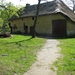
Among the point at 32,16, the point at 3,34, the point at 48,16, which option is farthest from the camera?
the point at 32,16

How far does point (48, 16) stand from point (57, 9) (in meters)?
2.03

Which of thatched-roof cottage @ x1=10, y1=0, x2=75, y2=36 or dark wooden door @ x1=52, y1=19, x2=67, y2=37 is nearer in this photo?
thatched-roof cottage @ x1=10, y1=0, x2=75, y2=36

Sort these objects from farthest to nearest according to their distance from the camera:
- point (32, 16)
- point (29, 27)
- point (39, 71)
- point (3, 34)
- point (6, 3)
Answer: point (29, 27) → point (32, 16) → point (3, 34) → point (6, 3) → point (39, 71)

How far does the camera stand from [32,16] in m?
34.5

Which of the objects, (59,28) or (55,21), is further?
(55,21)

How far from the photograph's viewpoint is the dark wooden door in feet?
98.0

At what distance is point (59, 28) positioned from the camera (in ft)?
99.5

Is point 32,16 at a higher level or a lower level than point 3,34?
higher

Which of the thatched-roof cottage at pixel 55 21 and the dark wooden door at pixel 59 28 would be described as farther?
the dark wooden door at pixel 59 28

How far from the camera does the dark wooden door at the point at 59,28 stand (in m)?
29.9

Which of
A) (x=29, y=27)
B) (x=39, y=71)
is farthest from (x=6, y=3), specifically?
(x=29, y=27)

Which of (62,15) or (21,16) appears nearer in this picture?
(62,15)

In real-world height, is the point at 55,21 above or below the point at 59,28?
above

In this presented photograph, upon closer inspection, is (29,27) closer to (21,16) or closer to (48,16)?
(21,16)
